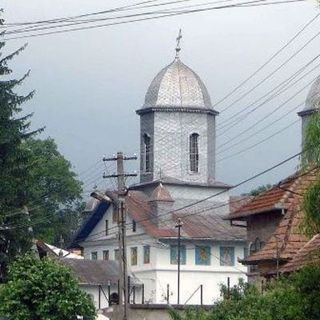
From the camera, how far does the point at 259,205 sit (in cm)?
4875

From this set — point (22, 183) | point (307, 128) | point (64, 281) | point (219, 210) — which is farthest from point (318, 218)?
point (219, 210)

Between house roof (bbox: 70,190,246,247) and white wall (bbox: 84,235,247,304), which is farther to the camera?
house roof (bbox: 70,190,246,247)

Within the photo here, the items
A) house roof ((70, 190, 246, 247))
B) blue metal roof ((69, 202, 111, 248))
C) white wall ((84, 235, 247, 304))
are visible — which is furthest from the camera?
blue metal roof ((69, 202, 111, 248))

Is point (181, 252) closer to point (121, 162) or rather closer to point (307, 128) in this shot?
point (121, 162)

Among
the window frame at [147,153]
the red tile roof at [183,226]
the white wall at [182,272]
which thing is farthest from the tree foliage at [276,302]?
the window frame at [147,153]

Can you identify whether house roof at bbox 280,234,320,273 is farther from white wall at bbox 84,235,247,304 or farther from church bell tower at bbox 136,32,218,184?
church bell tower at bbox 136,32,218,184

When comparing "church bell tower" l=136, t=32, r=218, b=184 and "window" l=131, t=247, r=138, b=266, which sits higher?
"church bell tower" l=136, t=32, r=218, b=184

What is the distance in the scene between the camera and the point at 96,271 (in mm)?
89125

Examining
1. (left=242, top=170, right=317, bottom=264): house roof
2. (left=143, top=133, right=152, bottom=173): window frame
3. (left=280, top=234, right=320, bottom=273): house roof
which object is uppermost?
(left=143, top=133, right=152, bottom=173): window frame

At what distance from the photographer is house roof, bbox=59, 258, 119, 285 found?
86456 millimetres

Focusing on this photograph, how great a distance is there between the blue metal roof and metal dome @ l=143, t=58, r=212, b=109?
7.26 m

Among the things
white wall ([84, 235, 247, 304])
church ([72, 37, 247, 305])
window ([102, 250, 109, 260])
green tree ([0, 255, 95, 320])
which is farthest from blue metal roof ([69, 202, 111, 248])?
green tree ([0, 255, 95, 320])

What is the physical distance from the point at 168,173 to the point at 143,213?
149 inches

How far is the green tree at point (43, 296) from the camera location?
4381cm
